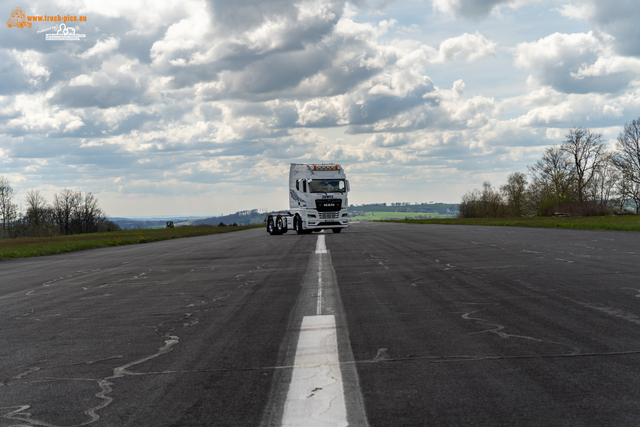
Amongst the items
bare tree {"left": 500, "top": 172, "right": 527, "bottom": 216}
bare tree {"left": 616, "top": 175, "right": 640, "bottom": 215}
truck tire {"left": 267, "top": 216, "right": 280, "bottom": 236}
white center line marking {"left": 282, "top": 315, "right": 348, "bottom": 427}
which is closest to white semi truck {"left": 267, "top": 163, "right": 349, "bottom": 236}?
truck tire {"left": 267, "top": 216, "right": 280, "bottom": 236}

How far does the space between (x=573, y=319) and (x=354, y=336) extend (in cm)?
260

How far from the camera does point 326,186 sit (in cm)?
3262

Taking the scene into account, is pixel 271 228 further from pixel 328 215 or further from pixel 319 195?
→ pixel 319 195

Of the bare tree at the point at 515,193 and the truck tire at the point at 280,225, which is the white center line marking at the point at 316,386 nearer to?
the truck tire at the point at 280,225

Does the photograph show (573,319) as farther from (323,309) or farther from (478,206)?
(478,206)

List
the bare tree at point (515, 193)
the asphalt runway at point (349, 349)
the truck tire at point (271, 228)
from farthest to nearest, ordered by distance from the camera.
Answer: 1. the bare tree at point (515, 193)
2. the truck tire at point (271, 228)
3. the asphalt runway at point (349, 349)

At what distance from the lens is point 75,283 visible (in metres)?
11.6

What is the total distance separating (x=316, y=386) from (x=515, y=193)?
110m

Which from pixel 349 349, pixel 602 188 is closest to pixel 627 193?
pixel 602 188

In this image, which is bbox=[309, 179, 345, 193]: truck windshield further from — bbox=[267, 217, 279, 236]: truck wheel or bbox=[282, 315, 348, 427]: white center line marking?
bbox=[282, 315, 348, 427]: white center line marking

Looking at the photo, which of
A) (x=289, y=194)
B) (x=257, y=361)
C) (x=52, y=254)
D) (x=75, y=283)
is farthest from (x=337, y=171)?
(x=257, y=361)

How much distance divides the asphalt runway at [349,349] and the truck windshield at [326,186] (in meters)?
21.8

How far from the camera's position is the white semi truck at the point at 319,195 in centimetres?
3250

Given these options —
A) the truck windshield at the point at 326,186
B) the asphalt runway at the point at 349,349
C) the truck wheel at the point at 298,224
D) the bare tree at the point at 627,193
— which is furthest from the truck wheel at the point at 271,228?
the bare tree at the point at 627,193
